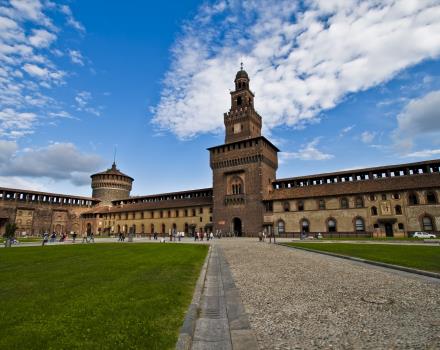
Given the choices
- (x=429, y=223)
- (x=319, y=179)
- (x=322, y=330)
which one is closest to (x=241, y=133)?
(x=319, y=179)

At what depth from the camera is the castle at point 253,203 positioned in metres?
40.7

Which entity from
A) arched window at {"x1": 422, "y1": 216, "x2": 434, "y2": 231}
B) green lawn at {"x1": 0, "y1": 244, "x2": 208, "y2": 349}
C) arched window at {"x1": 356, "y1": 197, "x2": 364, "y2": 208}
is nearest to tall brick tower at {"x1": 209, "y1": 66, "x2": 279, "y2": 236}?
arched window at {"x1": 356, "y1": 197, "x2": 364, "y2": 208}

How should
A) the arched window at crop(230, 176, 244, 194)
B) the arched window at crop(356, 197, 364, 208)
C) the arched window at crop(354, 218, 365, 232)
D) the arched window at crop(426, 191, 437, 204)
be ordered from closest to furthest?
the arched window at crop(426, 191, 437, 204) → the arched window at crop(354, 218, 365, 232) → the arched window at crop(356, 197, 364, 208) → the arched window at crop(230, 176, 244, 194)

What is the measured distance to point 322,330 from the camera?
4863 millimetres

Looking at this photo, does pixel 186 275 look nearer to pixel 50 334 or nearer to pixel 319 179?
pixel 50 334

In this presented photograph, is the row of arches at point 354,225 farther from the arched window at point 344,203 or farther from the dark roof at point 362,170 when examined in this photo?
the dark roof at point 362,170

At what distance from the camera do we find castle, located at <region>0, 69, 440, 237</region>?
40.7 metres

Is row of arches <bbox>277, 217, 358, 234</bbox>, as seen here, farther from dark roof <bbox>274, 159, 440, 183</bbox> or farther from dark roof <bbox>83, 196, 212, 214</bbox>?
dark roof <bbox>83, 196, 212, 214</bbox>

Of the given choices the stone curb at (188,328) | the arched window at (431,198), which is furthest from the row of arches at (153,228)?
the stone curb at (188,328)

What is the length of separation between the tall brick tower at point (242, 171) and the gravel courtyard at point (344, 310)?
1564 inches

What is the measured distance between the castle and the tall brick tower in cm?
18

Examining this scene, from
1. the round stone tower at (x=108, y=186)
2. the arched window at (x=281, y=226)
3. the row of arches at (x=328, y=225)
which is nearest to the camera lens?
the row of arches at (x=328, y=225)

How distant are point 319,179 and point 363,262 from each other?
1473 inches

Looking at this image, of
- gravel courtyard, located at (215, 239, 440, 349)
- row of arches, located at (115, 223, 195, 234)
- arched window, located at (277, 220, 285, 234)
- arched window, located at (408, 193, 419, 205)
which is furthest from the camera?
row of arches, located at (115, 223, 195, 234)
